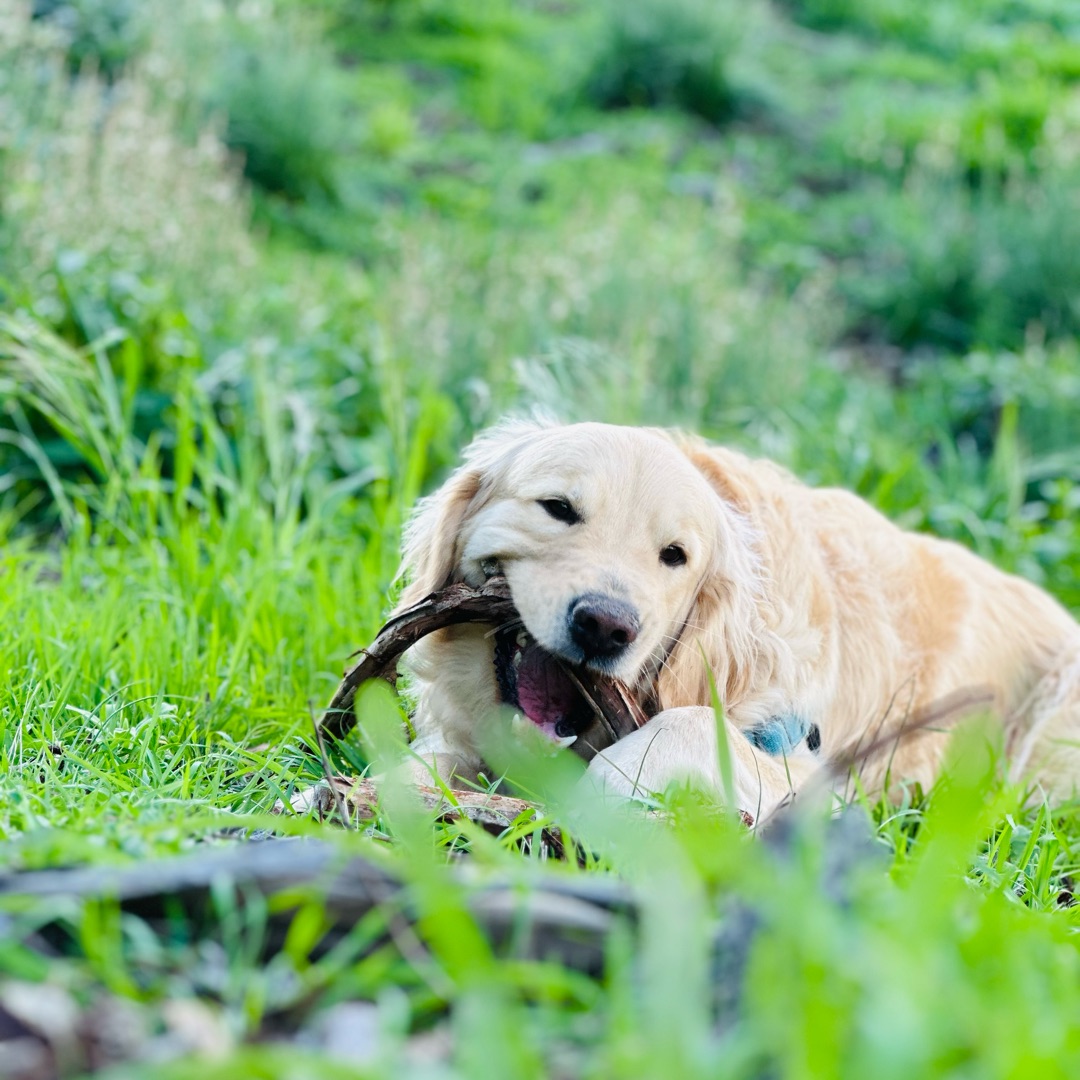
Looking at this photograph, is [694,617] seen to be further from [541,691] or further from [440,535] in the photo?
[440,535]

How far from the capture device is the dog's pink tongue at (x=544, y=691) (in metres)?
2.52

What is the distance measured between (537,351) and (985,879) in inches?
139

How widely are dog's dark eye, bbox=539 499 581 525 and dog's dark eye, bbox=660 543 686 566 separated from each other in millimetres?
184

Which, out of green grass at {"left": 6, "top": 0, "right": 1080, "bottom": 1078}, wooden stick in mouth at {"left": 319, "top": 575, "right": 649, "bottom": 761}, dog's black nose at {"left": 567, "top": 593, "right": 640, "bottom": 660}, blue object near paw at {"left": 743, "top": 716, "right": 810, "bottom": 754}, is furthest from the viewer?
blue object near paw at {"left": 743, "top": 716, "right": 810, "bottom": 754}

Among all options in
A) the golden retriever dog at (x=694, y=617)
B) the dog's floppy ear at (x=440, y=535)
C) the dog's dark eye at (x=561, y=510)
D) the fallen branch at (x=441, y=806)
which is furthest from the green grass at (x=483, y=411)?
the dog's dark eye at (x=561, y=510)

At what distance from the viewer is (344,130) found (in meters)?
8.60

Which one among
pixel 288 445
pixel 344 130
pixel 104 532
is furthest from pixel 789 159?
pixel 104 532

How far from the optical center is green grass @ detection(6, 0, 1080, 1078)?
3.59ft

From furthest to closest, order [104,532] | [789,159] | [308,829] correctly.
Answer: [789,159], [104,532], [308,829]

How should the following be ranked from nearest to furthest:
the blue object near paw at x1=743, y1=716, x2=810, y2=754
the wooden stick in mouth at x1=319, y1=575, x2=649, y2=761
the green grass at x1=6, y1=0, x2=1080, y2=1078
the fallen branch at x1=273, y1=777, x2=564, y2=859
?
the green grass at x1=6, y1=0, x2=1080, y2=1078 → the fallen branch at x1=273, y1=777, x2=564, y2=859 → the wooden stick in mouth at x1=319, y1=575, x2=649, y2=761 → the blue object near paw at x1=743, y1=716, x2=810, y2=754

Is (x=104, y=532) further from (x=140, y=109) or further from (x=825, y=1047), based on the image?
(x=825, y=1047)

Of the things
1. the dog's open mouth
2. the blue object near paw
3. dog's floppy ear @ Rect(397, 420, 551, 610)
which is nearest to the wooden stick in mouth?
the dog's open mouth

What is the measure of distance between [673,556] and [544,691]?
1.21ft

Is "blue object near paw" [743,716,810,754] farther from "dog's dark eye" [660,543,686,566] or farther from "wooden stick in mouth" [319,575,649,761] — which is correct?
"dog's dark eye" [660,543,686,566]
